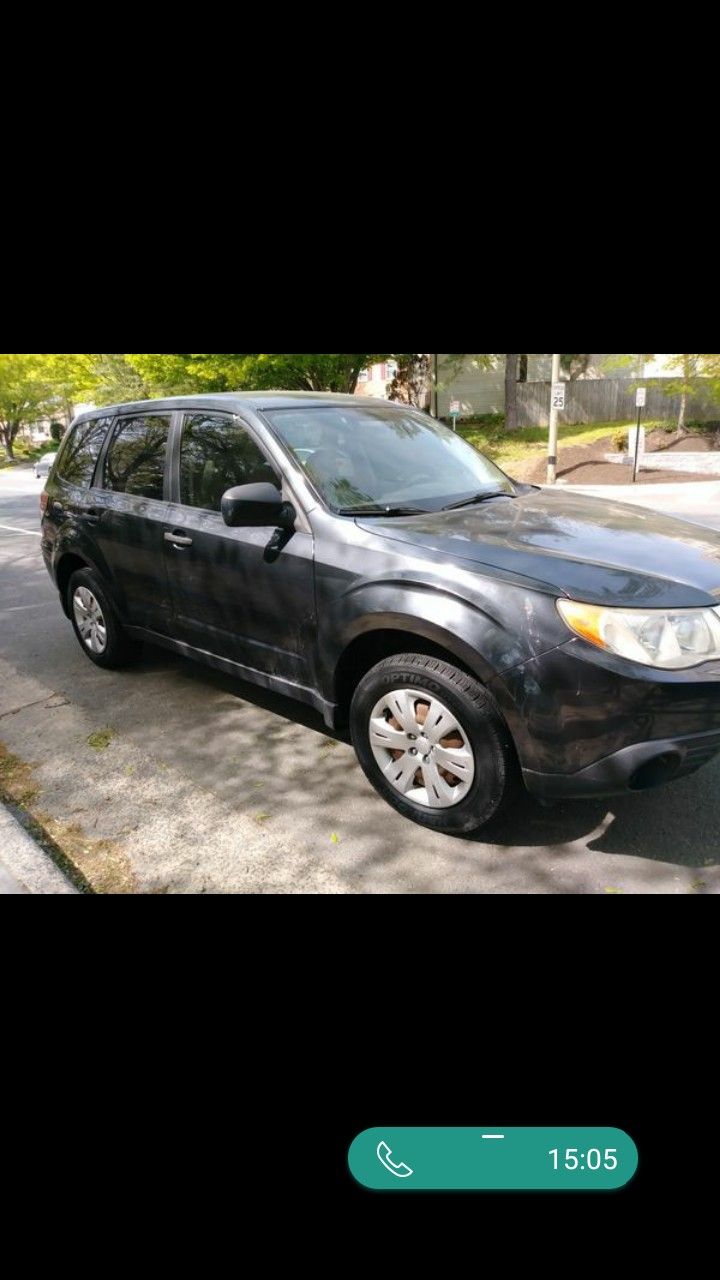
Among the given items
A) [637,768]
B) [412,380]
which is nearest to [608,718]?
[637,768]

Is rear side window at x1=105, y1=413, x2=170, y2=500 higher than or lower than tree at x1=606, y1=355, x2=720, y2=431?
lower

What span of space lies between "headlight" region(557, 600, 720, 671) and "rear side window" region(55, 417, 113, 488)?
11.8ft

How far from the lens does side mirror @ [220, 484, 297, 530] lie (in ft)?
10.9

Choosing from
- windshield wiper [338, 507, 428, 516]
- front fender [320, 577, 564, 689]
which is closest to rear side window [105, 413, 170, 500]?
windshield wiper [338, 507, 428, 516]

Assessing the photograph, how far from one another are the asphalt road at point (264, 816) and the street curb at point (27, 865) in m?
0.12

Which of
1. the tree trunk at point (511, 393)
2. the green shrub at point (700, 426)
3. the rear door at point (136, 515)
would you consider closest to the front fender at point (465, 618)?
the rear door at point (136, 515)

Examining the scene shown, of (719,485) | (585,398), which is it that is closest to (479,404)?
(585,398)

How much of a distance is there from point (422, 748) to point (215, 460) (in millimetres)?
1971

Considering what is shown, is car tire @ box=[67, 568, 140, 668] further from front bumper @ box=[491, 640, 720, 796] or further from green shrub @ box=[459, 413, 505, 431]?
green shrub @ box=[459, 413, 505, 431]

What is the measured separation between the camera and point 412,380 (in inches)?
1065

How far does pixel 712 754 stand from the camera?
274 cm

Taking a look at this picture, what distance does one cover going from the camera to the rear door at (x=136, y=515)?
4.36 metres

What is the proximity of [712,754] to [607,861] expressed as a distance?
0.59 meters

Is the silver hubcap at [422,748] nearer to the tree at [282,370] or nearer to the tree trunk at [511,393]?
the tree at [282,370]
